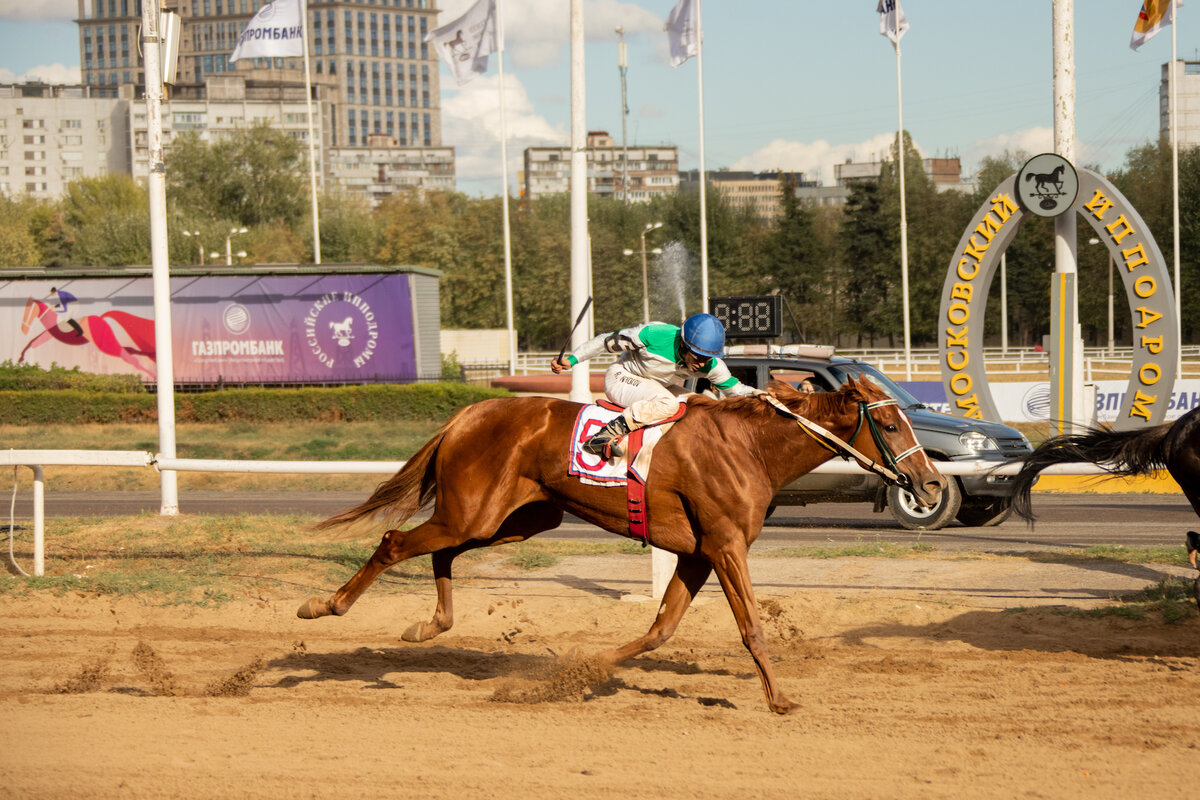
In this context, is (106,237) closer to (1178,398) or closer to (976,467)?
(1178,398)

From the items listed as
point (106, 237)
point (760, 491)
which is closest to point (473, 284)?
point (106, 237)

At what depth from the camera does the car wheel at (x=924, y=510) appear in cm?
1238

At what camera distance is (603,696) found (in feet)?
20.3

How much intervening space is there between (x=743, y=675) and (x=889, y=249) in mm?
64930

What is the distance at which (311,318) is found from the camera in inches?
1361

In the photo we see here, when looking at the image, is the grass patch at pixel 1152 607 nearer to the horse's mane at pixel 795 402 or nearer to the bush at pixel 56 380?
the horse's mane at pixel 795 402

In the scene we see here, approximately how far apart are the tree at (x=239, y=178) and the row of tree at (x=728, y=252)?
220cm

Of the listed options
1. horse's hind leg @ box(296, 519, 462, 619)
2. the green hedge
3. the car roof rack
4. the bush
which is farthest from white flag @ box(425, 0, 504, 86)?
horse's hind leg @ box(296, 519, 462, 619)

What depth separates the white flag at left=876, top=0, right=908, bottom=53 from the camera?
4228 cm

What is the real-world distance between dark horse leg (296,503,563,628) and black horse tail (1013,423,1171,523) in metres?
3.24

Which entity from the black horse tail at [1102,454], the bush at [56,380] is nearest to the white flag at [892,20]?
the bush at [56,380]

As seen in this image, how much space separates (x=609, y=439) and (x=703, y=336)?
80 centimetres

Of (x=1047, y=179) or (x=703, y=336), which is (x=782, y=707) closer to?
(x=703, y=336)

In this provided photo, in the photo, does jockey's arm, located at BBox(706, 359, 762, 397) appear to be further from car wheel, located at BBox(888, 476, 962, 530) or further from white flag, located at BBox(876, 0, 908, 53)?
white flag, located at BBox(876, 0, 908, 53)
